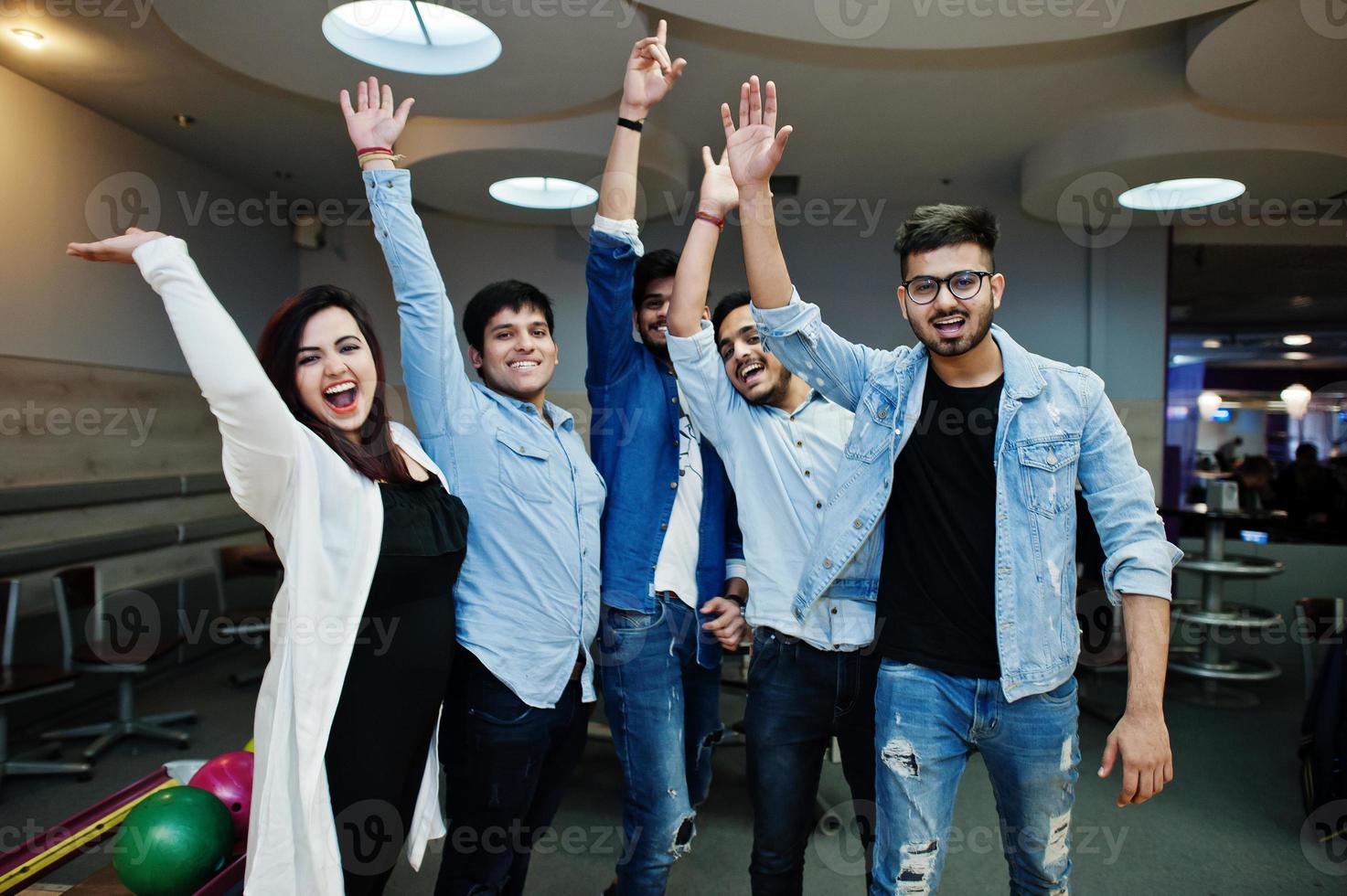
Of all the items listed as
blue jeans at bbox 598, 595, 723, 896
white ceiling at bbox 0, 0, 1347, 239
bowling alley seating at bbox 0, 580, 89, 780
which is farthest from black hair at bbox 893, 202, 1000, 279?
bowling alley seating at bbox 0, 580, 89, 780

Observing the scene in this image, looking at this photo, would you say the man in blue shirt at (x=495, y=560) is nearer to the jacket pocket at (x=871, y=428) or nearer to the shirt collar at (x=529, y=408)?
the shirt collar at (x=529, y=408)

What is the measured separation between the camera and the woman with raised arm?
1.35 meters

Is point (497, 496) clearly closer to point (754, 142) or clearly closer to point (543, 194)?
point (754, 142)

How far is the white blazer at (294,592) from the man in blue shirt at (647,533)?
2.34 feet

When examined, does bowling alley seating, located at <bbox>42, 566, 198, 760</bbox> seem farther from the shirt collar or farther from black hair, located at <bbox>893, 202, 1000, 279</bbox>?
black hair, located at <bbox>893, 202, 1000, 279</bbox>

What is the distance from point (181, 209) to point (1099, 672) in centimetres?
723

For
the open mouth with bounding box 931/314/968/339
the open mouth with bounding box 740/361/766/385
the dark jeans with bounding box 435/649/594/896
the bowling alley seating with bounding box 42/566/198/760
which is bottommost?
the bowling alley seating with bounding box 42/566/198/760

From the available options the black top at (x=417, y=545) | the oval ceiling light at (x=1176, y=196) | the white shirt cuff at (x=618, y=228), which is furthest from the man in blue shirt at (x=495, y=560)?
the oval ceiling light at (x=1176, y=196)

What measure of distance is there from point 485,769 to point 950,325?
4.45ft

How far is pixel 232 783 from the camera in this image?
221 cm

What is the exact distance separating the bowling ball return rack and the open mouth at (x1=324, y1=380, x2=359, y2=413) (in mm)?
1123

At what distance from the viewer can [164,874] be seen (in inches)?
71.4

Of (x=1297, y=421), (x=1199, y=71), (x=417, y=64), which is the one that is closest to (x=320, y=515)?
(x=417, y=64)

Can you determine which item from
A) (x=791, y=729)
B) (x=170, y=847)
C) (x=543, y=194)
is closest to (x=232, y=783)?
(x=170, y=847)
